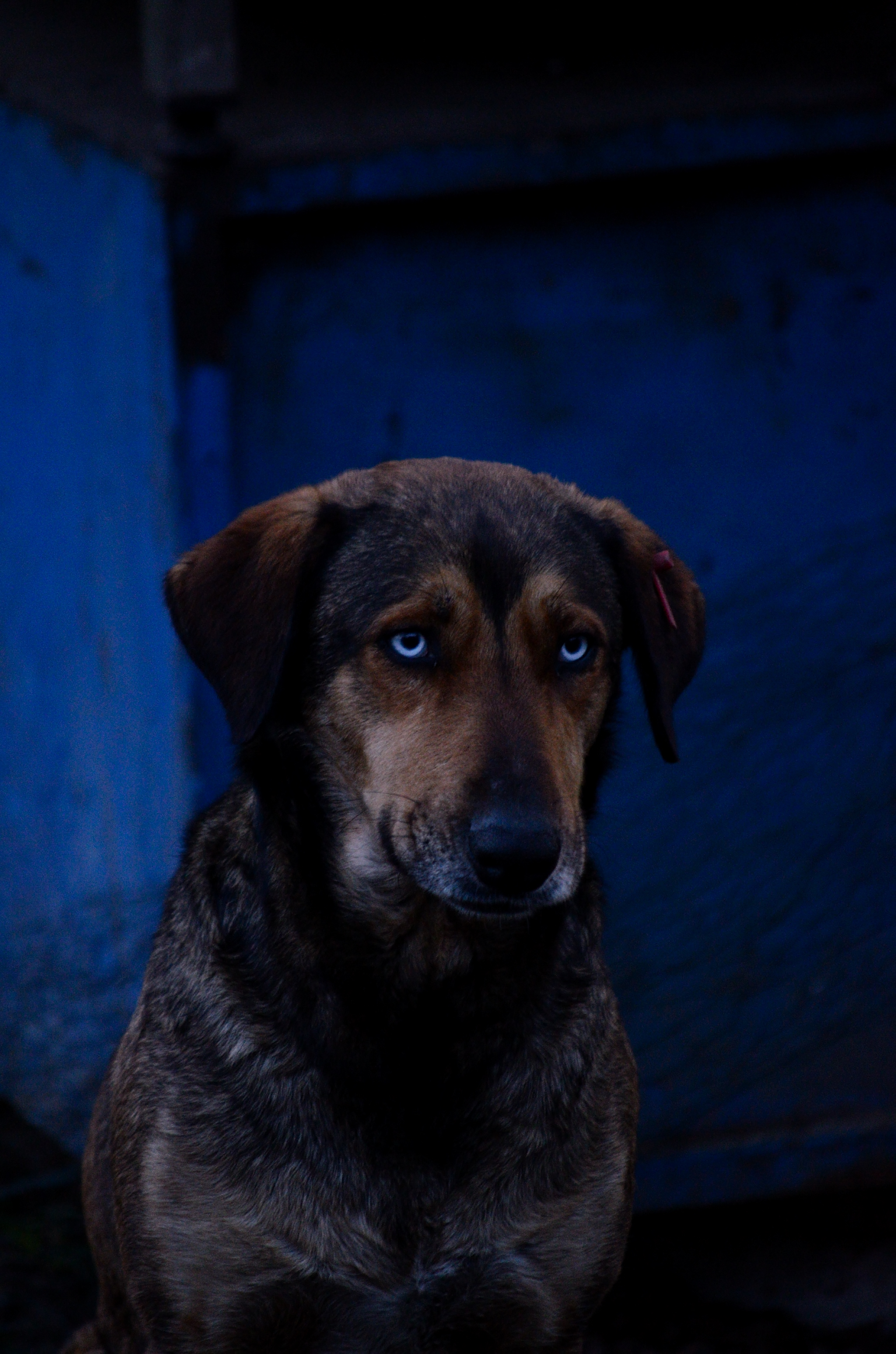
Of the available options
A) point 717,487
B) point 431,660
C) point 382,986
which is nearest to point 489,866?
point 431,660

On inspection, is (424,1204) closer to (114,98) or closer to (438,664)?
(438,664)

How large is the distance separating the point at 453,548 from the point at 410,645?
199 millimetres

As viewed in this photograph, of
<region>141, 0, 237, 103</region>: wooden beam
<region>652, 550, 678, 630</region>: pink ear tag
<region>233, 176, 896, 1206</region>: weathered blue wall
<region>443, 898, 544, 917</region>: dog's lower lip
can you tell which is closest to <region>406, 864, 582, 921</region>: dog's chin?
<region>443, 898, 544, 917</region>: dog's lower lip

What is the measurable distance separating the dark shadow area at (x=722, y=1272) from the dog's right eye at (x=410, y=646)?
259 centimetres

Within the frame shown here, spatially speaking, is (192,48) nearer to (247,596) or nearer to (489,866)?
(247,596)

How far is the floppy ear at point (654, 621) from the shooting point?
330cm

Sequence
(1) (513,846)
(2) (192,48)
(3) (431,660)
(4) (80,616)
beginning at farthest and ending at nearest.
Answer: (4) (80,616)
(2) (192,48)
(3) (431,660)
(1) (513,846)

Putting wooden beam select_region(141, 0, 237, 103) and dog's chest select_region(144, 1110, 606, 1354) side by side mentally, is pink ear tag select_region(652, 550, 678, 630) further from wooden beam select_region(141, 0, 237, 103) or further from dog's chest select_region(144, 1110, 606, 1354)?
wooden beam select_region(141, 0, 237, 103)

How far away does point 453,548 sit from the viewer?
3000 mm

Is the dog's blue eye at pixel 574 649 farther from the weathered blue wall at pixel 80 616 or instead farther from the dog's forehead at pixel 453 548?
the weathered blue wall at pixel 80 616

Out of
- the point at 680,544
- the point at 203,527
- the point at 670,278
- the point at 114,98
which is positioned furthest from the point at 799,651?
the point at 114,98

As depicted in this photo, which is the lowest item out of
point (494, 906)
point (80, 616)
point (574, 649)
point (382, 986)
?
point (80, 616)

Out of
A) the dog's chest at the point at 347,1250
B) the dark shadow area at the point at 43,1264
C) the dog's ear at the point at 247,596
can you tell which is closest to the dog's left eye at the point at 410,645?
the dog's ear at the point at 247,596

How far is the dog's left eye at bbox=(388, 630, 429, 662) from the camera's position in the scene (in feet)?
9.71
